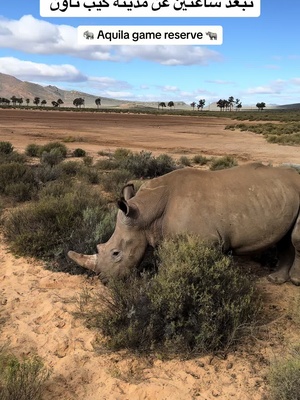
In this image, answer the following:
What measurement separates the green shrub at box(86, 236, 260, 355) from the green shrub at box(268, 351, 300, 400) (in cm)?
76

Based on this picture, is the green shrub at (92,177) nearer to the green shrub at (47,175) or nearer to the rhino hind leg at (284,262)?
the green shrub at (47,175)

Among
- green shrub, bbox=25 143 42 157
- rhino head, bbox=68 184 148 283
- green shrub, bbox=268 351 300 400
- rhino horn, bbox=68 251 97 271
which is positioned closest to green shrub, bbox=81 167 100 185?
green shrub, bbox=25 143 42 157

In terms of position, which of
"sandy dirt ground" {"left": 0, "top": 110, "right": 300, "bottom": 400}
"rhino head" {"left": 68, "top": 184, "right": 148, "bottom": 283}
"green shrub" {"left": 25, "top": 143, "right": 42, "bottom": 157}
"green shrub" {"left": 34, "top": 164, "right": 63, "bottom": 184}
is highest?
"rhino head" {"left": 68, "top": 184, "right": 148, "bottom": 283}

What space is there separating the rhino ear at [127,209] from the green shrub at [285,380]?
2.42 meters

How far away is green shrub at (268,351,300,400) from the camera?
3.25 meters

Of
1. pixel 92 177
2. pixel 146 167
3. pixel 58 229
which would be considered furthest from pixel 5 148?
pixel 58 229

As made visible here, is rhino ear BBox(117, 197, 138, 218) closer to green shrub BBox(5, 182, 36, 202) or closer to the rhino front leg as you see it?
the rhino front leg

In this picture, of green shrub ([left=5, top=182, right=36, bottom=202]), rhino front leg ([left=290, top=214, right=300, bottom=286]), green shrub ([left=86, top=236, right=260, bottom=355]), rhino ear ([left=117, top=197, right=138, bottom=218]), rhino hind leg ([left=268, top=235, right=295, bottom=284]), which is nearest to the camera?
green shrub ([left=86, top=236, right=260, bottom=355])

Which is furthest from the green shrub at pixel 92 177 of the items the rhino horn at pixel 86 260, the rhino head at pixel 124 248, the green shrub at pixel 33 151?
the rhino head at pixel 124 248

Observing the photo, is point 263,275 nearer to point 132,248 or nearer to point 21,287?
point 132,248

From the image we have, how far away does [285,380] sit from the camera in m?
3.36

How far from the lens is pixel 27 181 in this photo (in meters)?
11.5

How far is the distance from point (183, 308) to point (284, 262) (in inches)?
89.7

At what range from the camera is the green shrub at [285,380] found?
3254 mm
